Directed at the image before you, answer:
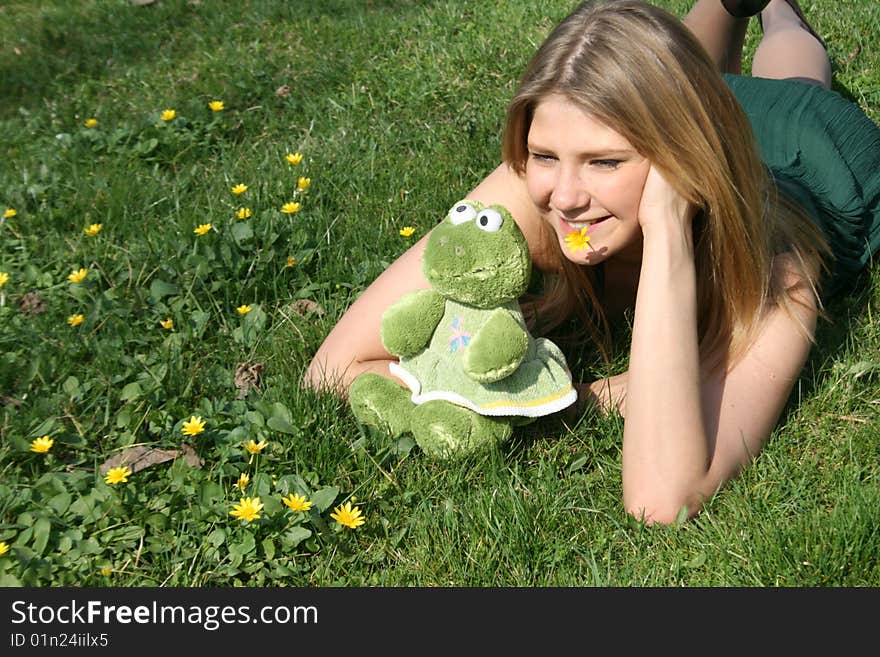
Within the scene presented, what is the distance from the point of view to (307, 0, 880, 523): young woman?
2.48 meters

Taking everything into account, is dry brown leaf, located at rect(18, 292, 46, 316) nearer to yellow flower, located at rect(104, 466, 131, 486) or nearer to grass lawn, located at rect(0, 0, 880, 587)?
grass lawn, located at rect(0, 0, 880, 587)

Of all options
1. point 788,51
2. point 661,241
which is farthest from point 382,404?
point 788,51

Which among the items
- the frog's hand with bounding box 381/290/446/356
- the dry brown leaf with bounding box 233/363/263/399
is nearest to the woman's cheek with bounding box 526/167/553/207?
the frog's hand with bounding box 381/290/446/356

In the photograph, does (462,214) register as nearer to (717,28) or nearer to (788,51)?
(717,28)

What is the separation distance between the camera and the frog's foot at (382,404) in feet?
8.73

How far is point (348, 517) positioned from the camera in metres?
2.45

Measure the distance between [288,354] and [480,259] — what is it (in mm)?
970

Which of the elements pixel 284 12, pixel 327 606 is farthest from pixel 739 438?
pixel 284 12

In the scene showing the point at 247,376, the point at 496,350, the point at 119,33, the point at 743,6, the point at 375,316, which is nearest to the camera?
the point at 496,350

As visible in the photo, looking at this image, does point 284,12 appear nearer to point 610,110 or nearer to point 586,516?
point 610,110

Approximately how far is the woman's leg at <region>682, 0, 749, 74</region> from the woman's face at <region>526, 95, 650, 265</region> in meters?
1.79

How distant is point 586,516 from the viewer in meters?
2.53

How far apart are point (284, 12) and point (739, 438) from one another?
3982mm

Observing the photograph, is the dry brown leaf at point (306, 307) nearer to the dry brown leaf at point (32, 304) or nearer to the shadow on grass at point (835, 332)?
the dry brown leaf at point (32, 304)
